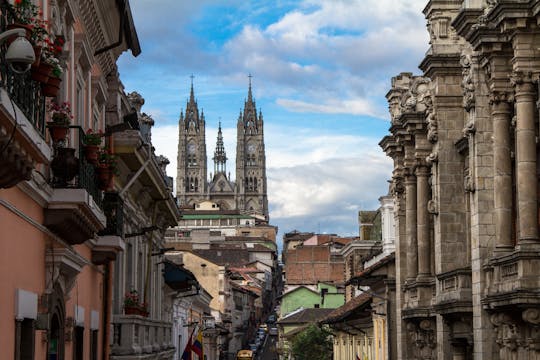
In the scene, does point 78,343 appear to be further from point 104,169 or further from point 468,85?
point 468,85

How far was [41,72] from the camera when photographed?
1360 centimetres

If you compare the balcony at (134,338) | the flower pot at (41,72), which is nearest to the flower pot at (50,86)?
the flower pot at (41,72)

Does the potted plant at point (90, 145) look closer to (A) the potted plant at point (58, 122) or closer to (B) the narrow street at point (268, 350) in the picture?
(A) the potted plant at point (58, 122)

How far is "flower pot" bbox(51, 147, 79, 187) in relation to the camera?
16.3m

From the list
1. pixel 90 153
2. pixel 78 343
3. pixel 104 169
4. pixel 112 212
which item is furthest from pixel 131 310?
pixel 90 153

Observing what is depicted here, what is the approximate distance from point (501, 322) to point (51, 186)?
11842 mm

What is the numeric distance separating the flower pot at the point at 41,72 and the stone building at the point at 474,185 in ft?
40.1

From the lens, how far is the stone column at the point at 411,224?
37.6 meters

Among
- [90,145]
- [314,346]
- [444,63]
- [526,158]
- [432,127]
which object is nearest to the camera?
[90,145]

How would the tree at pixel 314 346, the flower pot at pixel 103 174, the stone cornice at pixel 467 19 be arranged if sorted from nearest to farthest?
the flower pot at pixel 103 174 → the stone cornice at pixel 467 19 → the tree at pixel 314 346

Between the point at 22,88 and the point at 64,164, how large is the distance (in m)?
3.56

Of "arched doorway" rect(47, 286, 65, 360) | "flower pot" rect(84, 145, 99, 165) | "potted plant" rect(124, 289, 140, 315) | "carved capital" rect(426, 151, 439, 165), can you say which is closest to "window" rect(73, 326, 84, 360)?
"arched doorway" rect(47, 286, 65, 360)

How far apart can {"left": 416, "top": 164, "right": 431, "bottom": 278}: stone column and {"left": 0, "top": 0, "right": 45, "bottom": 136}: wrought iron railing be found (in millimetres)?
22873

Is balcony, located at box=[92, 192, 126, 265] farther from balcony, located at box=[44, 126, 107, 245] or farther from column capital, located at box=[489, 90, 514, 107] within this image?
column capital, located at box=[489, 90, 514, 107]
